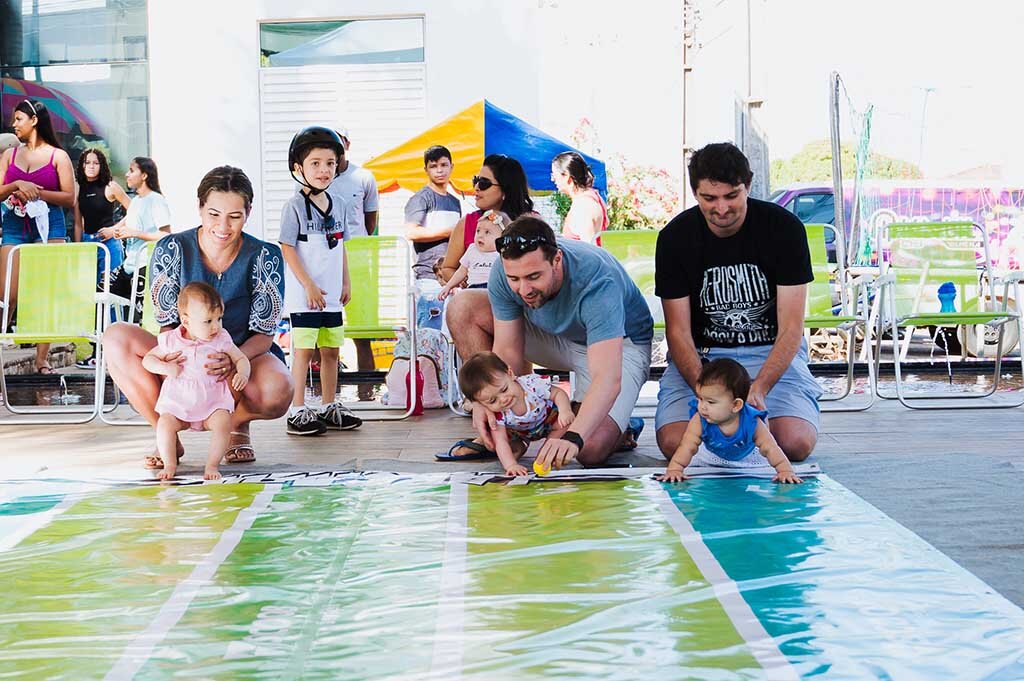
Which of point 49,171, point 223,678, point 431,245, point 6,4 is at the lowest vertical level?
point 223,678

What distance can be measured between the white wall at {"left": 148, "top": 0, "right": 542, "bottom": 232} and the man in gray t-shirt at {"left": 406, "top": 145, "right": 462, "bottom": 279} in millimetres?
3816

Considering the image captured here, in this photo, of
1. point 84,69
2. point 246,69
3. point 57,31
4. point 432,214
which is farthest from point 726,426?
point 57,31

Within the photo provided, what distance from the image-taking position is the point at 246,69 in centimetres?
1013

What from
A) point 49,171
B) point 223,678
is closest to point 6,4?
point 49,171

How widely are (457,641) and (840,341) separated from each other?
24.4ft

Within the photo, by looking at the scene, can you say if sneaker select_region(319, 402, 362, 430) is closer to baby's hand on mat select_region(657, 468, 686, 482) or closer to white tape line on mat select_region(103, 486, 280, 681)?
white tape line on mat select_region(103, 486, 280, 681)

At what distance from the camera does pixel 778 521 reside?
297cm

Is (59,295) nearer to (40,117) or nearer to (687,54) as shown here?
(40,117)

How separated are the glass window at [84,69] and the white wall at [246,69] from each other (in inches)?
14.4

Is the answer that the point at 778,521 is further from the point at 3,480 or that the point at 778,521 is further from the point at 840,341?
the point at 840,341

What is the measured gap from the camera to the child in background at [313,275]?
4957mm

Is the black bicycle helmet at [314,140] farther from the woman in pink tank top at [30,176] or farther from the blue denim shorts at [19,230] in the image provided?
the blue denim shorts at [19,230]

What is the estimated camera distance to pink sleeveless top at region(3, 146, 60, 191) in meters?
7.09

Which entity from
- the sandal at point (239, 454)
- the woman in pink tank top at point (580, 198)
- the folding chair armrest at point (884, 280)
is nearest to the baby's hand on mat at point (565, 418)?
the sandal at point (239, 454)
